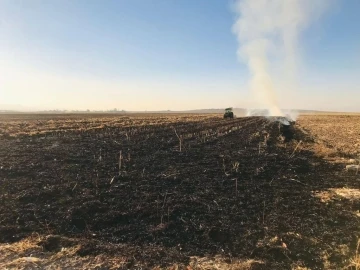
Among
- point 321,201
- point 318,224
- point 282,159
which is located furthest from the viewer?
point 282,159

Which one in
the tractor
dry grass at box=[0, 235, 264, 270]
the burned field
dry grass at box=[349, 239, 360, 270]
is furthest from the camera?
the tractor

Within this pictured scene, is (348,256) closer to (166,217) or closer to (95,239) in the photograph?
(166,217)

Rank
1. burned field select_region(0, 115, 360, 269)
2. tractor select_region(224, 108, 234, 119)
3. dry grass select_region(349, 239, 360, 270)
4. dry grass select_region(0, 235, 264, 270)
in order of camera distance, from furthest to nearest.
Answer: tractor select_region(224, 108, 234, 119) → burned field select_region(0, 115, 360, 269) → dry grass select_region(0, 235, 264, 270) → dry grass select_region(349, 239, 360, 270)

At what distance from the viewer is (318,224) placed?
724 cm

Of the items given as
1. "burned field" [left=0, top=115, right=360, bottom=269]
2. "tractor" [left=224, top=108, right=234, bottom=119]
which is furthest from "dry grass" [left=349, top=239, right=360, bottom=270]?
"tractor" [left=224, top=108, right=234, bottom=119]

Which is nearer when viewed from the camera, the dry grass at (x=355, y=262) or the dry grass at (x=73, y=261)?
the dry grass at (x=355, y=262)

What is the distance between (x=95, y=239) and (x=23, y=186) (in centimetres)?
458

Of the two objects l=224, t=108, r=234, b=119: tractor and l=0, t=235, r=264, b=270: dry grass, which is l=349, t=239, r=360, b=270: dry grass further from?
l=224, t=108, r=234, b=119: tractor

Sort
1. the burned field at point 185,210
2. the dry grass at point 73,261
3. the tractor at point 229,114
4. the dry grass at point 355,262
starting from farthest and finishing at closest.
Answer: the tractor at point 229,114 → the burned field at point 185,210 → the dry grass at point 73,261 → the dry grass at point 355,262

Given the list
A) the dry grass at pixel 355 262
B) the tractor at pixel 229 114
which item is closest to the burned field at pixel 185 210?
the dry grass at pixel 355 262

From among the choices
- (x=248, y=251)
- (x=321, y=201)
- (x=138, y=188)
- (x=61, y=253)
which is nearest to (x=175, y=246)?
(x=248, y=251)

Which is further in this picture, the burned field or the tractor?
the tractor

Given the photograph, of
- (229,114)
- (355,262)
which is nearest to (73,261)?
(355,262)

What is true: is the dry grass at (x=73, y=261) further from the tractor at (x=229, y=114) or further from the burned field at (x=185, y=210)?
the tractor at (x=229, y=114)
